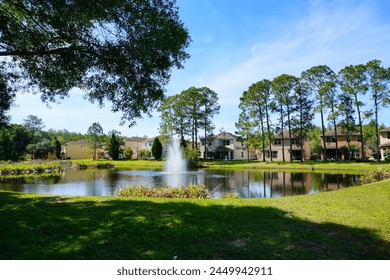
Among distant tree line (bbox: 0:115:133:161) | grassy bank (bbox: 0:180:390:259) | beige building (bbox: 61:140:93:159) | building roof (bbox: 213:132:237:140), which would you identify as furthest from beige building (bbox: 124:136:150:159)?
grassy bank (bbox: 0:180:390:259)

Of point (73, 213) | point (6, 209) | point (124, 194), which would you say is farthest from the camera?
point (124, 194)

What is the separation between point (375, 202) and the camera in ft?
33.1

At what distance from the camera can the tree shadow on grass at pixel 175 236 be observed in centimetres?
518

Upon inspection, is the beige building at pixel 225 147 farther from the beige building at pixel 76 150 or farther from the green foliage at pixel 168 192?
the green foliage at pixel 168 192

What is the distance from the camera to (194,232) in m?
6.39

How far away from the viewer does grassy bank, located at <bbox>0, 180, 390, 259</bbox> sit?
17.1 ft

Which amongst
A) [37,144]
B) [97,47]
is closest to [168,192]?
[97,47]

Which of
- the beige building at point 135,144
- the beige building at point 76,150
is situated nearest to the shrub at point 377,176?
the beige building at point 135,144

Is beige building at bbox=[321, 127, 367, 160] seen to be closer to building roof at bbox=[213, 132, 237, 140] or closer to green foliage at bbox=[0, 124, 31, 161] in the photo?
building roof at bbox=[213, 132, 237, 140]

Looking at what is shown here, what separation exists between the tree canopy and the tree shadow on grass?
4237 millimetres

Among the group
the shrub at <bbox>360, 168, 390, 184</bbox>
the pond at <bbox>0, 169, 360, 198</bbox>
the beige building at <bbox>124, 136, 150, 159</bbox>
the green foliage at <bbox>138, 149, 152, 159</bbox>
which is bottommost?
the pond at <bbox>0, 169, 360, 198</bbox>
